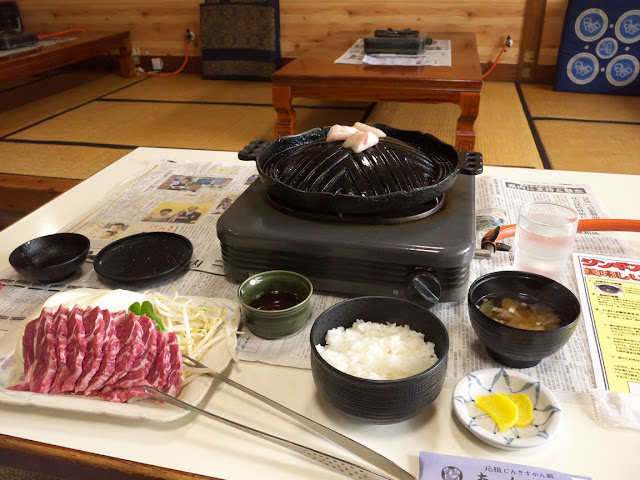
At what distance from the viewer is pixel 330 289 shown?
127 cm

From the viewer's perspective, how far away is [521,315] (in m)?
1.10

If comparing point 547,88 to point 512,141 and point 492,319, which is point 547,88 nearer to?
point 512,141

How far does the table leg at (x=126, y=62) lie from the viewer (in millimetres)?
5820

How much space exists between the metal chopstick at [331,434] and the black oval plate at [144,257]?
0.38 metres

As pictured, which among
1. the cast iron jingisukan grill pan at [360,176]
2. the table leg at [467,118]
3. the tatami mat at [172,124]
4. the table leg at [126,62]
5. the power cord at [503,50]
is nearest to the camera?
the cast iron jingisukan grill pan at [360,176]

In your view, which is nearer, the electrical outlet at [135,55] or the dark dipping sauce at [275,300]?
the dark dipping sauce at [275,300]

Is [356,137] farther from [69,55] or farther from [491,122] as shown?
[69,55]

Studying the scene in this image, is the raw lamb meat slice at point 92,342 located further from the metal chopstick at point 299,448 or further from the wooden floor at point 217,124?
the wooden floor at point 217,124

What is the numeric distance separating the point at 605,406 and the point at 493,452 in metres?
0.25

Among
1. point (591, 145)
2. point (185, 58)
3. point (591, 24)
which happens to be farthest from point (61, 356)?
point (185, 58)

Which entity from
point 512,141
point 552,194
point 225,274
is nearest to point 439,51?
point 512,141

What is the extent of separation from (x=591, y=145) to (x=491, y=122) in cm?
79

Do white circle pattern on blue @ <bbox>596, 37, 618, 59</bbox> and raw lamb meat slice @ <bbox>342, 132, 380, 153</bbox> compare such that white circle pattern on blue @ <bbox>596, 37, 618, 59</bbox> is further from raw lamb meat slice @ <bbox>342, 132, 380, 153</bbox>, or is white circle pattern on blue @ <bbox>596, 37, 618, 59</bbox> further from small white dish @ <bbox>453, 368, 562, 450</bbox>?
small white dish @ <bbox>453, 368, 562, 450</bbox>

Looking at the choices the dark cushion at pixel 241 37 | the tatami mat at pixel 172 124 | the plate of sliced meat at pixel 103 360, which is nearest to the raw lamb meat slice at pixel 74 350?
the plate of sliced meat at pixel 103 360
